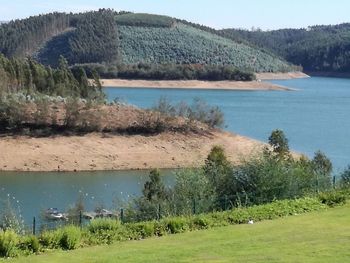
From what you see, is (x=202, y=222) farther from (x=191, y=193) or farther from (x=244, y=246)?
(x=191, y=193)

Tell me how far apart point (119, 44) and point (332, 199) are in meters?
136

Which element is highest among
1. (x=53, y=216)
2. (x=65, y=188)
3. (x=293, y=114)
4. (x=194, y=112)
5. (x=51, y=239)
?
(x=51, y=239)

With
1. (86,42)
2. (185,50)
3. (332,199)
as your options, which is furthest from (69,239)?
(185,50)

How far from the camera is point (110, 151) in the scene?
51.9 meters

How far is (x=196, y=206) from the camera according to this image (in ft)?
58.2

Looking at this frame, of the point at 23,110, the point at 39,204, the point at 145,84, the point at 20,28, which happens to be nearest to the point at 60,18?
the point at 20,28

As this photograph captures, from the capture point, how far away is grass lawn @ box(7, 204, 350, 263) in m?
11.1

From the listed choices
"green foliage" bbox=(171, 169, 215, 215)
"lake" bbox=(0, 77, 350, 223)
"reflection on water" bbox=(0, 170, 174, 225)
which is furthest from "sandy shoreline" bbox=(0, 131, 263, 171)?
"green foliage" bbox=(171, 169, 215, 215)

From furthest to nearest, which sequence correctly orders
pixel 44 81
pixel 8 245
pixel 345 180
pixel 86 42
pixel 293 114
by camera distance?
pixel 86 42 < pixel 293 114 < pixel 44 81 < pixel 345 180 < pixel 8 245

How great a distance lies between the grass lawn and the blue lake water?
23651 millimetres

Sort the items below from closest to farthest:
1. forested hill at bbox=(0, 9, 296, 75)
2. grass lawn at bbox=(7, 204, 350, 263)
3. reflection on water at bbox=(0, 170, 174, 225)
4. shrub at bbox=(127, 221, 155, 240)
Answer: grass lawn at bbox=(7, 204, 350, 263) < shrub at bbox=(127, 221, 155, 240) < reflection on water at bbox=(0, 170, 174, 225) < forested hill at bbox=(0, 9, 296, 75)

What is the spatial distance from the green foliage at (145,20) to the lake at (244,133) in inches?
2129

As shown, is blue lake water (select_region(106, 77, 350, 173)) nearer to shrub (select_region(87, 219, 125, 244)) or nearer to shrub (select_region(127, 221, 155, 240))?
shrub (select_region(127, 221, 155, 240))

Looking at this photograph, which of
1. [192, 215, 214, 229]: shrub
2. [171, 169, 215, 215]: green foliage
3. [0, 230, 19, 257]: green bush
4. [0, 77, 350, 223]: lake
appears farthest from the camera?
[0, 77, 350, 223]: lake
